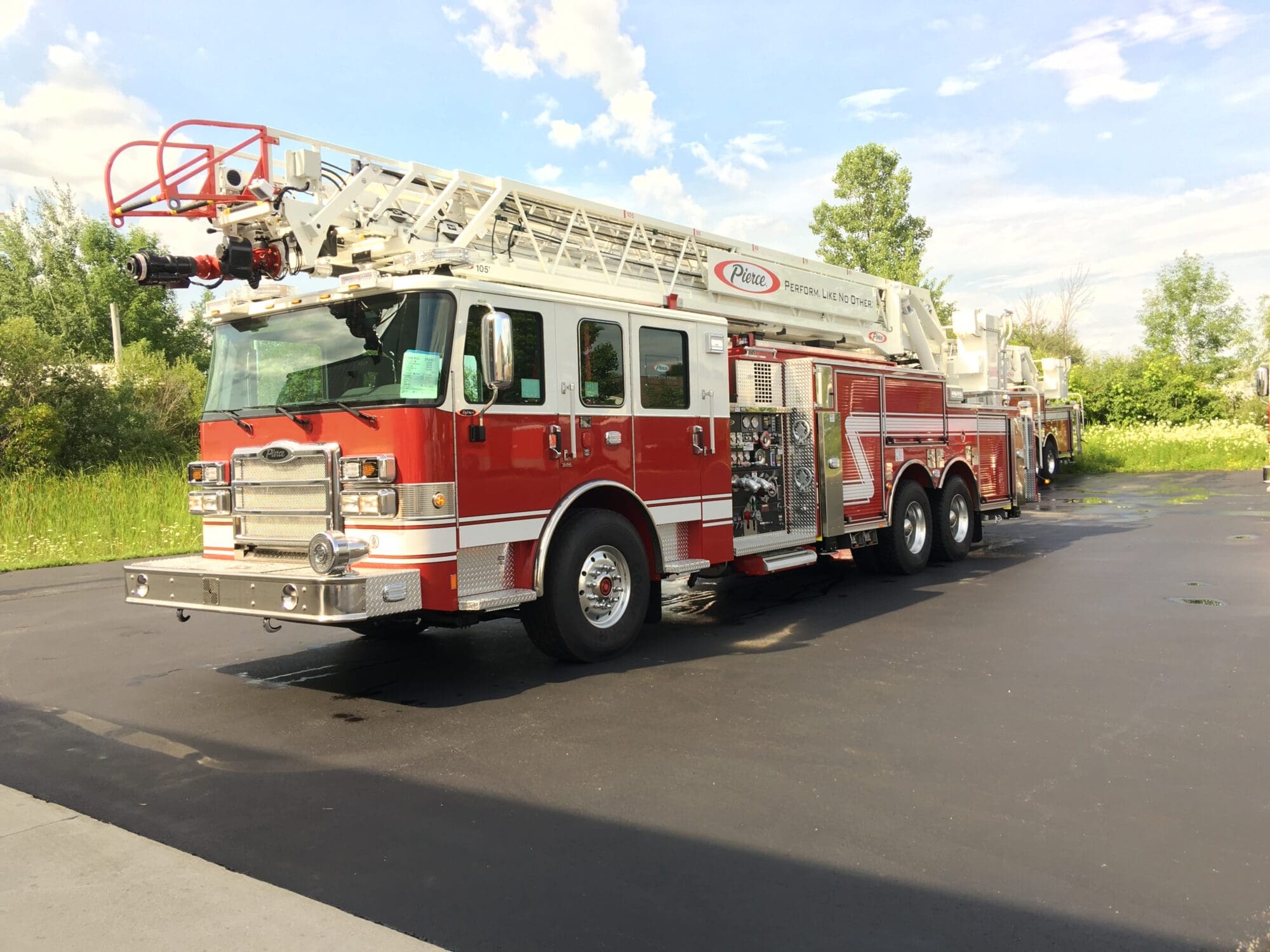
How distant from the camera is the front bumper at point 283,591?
559 cm

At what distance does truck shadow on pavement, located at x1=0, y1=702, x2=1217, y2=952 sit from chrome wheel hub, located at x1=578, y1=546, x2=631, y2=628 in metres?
2.42

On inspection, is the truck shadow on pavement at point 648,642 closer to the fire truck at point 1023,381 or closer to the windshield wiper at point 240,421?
the windshield wiper at point 240,421

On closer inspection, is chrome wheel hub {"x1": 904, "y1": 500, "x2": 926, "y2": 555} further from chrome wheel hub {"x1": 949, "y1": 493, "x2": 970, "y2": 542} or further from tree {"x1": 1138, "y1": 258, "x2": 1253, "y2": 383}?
tree {"x1": 1138, "y1": 258, "x2": 1253, "y2": 383}

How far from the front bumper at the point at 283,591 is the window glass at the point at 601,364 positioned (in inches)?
77.1

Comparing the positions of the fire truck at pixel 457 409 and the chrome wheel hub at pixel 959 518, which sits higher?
→ the fire truck at pixel 457 409

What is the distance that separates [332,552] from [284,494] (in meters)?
0.95

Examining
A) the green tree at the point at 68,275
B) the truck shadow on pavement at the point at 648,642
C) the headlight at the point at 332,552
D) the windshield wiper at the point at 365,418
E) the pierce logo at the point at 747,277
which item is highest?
the green tree at the point at 68,275

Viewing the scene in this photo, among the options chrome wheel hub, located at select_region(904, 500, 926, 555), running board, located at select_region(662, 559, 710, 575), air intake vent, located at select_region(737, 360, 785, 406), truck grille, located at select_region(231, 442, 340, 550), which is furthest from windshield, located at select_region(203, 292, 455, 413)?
chrome wheel hub, located at select_region(904, 500, 926, 555)

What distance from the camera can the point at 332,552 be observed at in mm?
5719

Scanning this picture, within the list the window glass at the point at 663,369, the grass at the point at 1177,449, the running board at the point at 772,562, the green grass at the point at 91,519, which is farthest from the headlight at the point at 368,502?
the grass at the point at 1177,449

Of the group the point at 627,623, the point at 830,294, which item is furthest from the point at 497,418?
the point at 830,294

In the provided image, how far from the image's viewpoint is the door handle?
26.2 ft

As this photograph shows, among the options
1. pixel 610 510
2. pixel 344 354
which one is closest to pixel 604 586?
pixel 610 510

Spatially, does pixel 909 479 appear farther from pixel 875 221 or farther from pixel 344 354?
pixel 875 221
